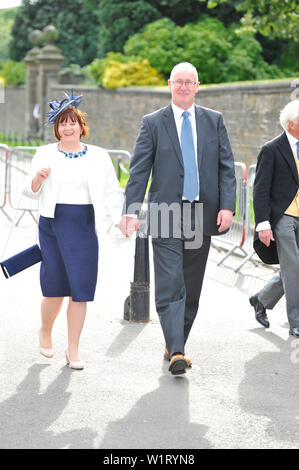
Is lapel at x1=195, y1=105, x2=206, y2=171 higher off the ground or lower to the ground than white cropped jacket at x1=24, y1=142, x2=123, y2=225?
higher

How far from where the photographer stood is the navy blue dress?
6212 mm

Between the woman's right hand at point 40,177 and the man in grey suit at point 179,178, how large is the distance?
55 cm

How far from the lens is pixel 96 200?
20.2 ft

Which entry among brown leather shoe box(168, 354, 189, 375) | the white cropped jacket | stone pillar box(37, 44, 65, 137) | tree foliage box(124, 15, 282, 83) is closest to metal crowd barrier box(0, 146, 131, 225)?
the white cropped jacket

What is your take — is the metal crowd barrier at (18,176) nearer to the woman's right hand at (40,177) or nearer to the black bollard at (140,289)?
the black bollard at (140,289)

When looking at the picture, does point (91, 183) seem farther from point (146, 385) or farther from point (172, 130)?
point (146, 385)

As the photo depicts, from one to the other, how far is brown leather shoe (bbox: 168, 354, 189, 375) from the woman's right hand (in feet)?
4.64

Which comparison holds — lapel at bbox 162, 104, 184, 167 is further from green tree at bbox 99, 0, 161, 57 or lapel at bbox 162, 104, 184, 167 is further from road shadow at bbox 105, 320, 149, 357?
green tree at bbox 99, 0, 161, 57

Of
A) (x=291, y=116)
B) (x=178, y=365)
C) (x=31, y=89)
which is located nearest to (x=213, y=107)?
(x=291, y=116)

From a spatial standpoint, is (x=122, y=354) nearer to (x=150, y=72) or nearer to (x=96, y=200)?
(x=96, y=200)

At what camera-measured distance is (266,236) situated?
718 centimetres

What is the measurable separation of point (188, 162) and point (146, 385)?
4.81 feet

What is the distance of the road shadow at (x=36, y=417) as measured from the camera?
4824mm

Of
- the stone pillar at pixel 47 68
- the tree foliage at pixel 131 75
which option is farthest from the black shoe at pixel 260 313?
the stone pillar at pixel 47 68
